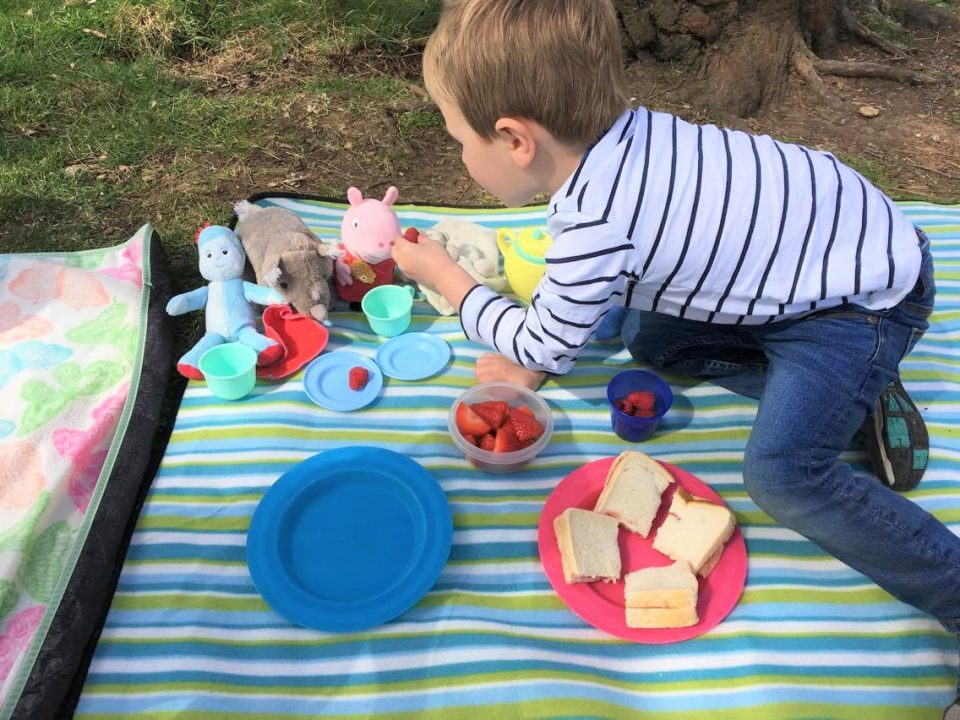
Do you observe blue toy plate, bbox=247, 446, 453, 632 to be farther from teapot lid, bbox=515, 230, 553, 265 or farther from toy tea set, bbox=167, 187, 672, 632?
teapot lid, bbox=515, 230, 553, 265

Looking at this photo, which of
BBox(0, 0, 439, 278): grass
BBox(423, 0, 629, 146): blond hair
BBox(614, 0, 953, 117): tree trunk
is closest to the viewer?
BBox(423, 0, 629, 146): blond hair

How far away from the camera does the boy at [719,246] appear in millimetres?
1374

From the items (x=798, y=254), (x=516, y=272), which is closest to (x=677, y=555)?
(x=798, y=254)

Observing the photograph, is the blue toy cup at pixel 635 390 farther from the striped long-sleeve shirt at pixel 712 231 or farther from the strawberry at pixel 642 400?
the striped long-sleeve shirt at pixel 712 231

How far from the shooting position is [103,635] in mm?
1476

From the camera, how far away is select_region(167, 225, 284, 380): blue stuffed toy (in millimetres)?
1979

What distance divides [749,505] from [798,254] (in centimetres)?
66

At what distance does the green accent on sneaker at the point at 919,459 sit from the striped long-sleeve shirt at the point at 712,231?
1.58ft

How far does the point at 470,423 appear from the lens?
1.79m

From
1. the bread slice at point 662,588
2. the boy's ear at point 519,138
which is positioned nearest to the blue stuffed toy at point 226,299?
the boy's ear at point 519,138

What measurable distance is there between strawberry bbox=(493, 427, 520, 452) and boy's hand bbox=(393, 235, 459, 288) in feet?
1.47

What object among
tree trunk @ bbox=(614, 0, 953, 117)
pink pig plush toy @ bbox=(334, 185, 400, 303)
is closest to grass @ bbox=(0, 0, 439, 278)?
pink pig plush toy @ bbox=(334, 185, 400, 303)

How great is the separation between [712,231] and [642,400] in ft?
1.77

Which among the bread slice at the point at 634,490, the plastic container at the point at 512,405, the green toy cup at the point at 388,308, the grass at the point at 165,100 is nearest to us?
the bread slice at the point at 634,490
